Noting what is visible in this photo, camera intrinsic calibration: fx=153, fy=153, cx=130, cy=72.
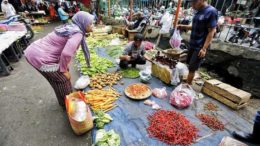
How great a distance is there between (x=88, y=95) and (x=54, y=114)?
2.40 ft

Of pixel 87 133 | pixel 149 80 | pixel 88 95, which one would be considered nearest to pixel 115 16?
pixel 149 80

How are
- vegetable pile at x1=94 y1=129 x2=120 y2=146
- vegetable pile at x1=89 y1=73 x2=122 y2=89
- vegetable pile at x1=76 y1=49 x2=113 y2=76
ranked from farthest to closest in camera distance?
vegetable pile at x1=76 y1=49 x2=113 y2=76, vegetable pile at x1=89 y1=73 x2=122 y2=89, vegetable pile at x1=94 y1=129 x2=120 y2=146

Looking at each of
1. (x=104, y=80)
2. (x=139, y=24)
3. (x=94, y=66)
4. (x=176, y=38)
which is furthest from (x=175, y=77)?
(x=139, y=24)

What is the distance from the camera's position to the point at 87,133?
255cm

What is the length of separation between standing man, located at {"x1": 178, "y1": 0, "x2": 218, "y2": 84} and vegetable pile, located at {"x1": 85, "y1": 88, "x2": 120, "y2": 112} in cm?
185

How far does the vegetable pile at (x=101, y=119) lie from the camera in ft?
8.36

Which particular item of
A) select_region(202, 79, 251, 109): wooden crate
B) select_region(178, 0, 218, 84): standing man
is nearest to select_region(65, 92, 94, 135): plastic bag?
select_region(178, 0, 218, 84): standing man

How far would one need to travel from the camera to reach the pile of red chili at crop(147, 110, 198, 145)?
237cm

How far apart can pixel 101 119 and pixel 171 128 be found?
46.6 inches

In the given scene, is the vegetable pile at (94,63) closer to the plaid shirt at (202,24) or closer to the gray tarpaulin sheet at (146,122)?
the gray tarpaulin sheet at (146,122)

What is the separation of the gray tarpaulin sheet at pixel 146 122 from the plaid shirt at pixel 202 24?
49.5 inches

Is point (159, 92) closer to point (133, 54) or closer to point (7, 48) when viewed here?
point (133, 54)

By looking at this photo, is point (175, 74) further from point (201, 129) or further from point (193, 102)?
point (201, 129)

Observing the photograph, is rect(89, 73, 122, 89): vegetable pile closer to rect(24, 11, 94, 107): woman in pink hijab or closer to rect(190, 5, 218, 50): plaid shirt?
rect(24, 11, 94, 107): woman in pink hijab
